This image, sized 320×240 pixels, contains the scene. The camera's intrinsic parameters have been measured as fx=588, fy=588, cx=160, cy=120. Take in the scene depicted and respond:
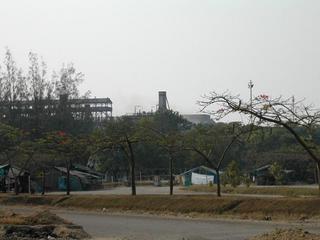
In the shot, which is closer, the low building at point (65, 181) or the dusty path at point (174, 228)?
the dusty path at point (174, 228)

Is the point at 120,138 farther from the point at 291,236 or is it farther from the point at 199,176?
the point at 199,176

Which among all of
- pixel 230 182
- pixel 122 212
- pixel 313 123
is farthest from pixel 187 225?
pixel 230 182

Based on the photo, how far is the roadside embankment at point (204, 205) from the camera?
30.5 m

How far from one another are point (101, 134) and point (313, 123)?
25246 mm

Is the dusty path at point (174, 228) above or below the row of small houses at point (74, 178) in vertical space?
below

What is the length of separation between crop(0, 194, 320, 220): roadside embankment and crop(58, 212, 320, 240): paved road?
7.65 ft

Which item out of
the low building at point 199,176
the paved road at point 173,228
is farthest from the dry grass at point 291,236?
the low building at point 199,176

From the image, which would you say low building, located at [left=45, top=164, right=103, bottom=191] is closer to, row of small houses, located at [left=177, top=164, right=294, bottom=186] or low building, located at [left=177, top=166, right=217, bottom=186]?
low building, located at [left=177, top=166, right=217, bottom=186]

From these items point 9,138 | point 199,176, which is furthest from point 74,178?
point 9,138

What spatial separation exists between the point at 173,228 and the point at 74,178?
172ft

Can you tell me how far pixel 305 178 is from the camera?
7894 cm

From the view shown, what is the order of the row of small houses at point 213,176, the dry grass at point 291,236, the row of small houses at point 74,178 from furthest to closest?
the row of small houses at point 213,176, the row of small houses at point 74,178, the dry grass at point 291,236

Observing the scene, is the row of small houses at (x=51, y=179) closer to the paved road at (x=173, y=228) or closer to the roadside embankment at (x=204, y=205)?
the roadside embankment at (x=204, y=205)

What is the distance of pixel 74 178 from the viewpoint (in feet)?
255
